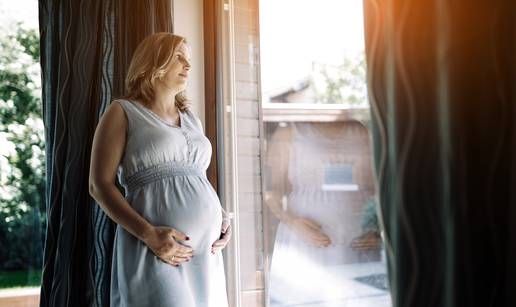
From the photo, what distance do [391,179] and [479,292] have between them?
0.20 m

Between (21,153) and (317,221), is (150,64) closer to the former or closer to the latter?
(317,221)

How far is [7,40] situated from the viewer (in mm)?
2182

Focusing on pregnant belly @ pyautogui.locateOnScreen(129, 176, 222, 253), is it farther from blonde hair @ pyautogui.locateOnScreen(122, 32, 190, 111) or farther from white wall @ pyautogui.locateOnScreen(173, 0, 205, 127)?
white wall @ pyautogui.locateOnScreen(173, 0, 205, 127)

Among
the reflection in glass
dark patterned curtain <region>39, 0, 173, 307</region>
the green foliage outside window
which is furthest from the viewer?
the green foliage outside window

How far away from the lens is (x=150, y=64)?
1.54 m

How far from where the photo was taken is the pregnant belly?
143cm

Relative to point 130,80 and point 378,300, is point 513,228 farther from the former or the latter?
point 130,80

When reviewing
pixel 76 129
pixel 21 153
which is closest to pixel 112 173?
pixel 76 129

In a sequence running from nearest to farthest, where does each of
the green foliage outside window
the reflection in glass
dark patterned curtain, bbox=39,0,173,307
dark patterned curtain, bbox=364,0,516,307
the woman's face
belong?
dark patterned curtain, bbox=364,0,516,307 → the reflection in glass → the woman's face → dark patterned curtain, bbox=39,0,173,307 → the green foliage outside window

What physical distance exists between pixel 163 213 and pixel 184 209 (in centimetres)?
7

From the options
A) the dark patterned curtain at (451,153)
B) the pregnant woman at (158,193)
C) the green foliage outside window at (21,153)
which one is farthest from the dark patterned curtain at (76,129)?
the dark patterned curtain at (451,153)

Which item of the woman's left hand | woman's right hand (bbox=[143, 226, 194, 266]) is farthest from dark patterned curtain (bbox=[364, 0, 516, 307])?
the woman's left hand

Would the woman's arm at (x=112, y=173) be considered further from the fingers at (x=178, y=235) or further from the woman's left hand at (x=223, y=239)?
the woman's left hand at (x=223, y=239)

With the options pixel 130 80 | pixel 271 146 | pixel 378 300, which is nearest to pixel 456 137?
pixel 378 300
